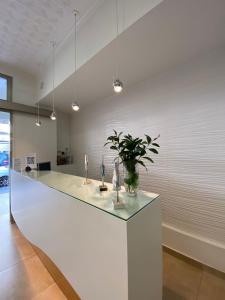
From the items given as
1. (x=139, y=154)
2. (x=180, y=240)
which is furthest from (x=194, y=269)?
(x=139, y=154)

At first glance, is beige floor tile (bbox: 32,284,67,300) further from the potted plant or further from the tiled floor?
the potted plant

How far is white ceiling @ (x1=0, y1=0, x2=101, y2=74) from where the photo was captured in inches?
74.7

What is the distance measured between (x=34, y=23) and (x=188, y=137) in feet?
9.18

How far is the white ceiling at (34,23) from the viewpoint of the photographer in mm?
1898

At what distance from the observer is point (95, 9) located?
6.23 ft

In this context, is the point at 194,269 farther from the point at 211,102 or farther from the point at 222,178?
the point at 211,102

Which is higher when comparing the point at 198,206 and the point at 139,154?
the point at 139,154

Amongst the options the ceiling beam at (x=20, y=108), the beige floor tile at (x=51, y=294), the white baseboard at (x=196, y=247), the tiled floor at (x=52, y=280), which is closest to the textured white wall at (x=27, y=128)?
the ceiling beam at (x=20, y=108)

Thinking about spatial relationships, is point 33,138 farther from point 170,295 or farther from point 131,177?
point 170,295

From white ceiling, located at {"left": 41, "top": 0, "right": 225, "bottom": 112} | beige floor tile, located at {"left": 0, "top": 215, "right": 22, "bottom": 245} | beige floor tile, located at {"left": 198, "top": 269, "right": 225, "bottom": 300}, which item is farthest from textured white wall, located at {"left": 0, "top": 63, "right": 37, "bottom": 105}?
beige floor tile, located at {"left": 198, "top": 269, "right": 225, "bottom": 300}

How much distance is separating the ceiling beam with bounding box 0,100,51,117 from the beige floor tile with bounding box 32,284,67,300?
3215 millimetres

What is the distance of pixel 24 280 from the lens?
176 cm

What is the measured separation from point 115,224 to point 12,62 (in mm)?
3826

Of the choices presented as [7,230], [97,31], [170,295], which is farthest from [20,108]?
[170,295]
